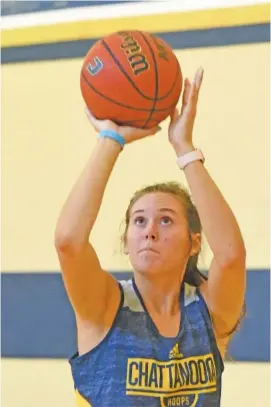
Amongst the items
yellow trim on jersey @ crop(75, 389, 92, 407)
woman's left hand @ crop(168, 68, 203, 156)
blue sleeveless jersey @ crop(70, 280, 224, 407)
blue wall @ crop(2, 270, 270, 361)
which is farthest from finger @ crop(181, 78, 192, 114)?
blue wall @ crop(2, 270, 270, 361)

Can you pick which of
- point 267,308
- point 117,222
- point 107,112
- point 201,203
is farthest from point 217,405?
point 117,222

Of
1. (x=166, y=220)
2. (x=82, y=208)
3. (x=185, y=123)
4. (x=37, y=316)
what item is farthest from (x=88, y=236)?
(x=37, y=316)

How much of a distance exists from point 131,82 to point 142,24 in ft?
4.09

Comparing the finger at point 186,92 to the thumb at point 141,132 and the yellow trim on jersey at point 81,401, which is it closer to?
the thumb at point 141,132

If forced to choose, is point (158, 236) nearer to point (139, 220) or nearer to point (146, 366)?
point (139, 220)

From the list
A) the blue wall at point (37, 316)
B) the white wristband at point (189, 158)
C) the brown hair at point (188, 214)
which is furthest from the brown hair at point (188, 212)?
the blue wall at point (37, 316)

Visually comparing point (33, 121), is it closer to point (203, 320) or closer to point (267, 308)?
point (267, 308)

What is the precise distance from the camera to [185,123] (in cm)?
118

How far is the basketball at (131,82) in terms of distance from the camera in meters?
1.17


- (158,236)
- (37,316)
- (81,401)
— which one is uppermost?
(158,236)

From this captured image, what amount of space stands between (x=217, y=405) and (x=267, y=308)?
3.29ft

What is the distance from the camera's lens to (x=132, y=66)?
1.17 m

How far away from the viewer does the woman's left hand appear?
3.86 ft

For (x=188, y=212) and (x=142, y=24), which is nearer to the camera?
(x=188, y=212)
